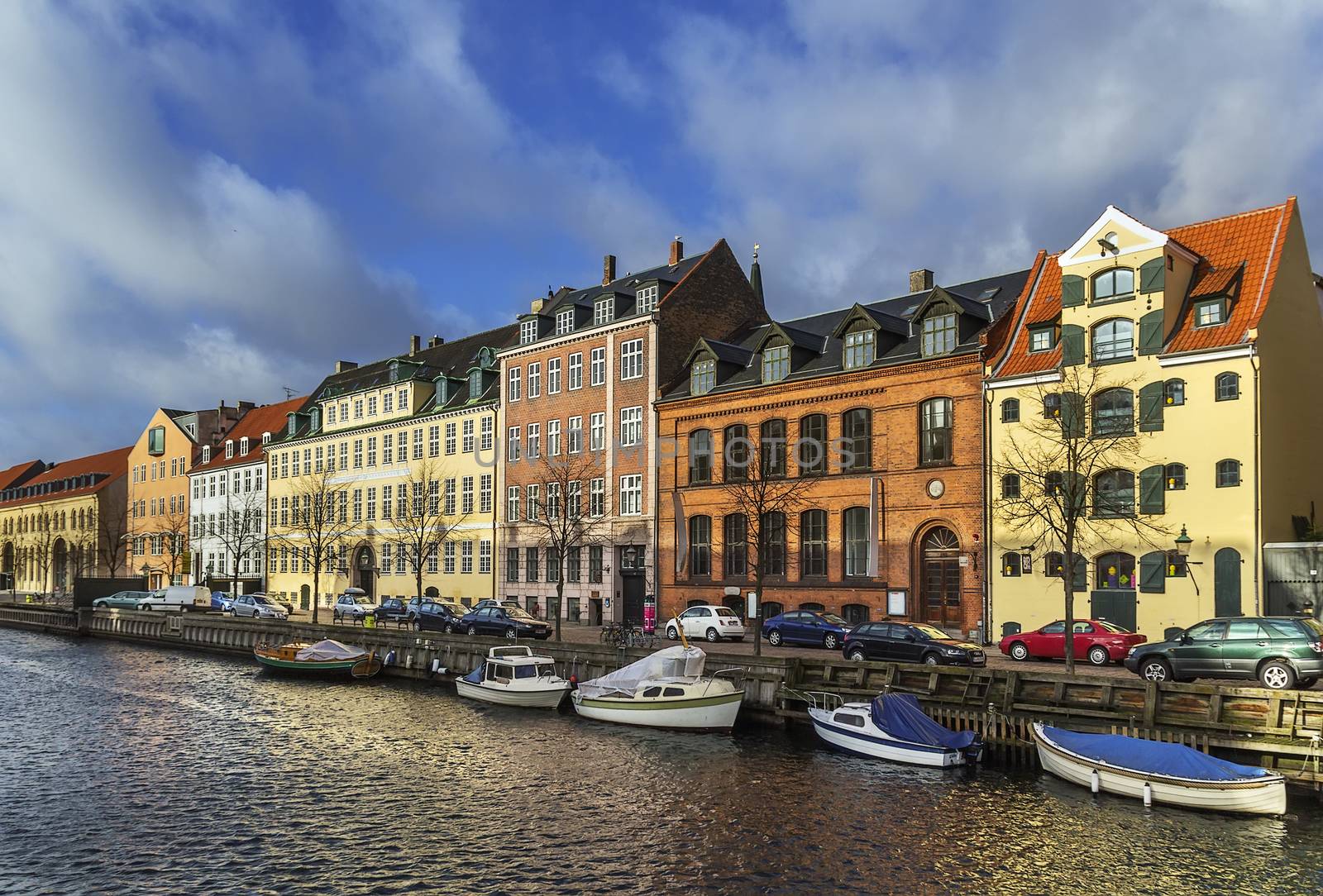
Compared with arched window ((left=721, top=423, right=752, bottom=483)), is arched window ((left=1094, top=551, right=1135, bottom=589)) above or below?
below

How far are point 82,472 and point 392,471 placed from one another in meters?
64.7

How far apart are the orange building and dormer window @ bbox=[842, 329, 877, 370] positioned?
72.2m

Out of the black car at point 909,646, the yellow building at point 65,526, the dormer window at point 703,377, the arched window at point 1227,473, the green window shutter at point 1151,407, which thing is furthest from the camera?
the yellow building at point 65,526

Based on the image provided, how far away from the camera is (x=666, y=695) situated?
3584cm

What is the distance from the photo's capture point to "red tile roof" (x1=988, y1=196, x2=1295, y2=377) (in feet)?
135

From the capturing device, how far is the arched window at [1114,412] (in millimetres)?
42469

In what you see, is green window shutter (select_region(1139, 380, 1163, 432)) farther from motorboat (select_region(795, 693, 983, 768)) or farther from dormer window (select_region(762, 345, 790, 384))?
dormer window (select_region(762, 345, 790, 384))

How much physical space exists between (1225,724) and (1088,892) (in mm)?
10274

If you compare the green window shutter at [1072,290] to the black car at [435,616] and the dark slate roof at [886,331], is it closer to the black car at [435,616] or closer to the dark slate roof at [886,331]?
the dark slate roof at [886,331]

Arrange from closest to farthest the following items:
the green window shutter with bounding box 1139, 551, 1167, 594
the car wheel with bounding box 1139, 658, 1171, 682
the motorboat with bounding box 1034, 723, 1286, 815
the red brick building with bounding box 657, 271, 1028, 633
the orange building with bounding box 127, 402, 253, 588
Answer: the motorboat with bounding box 1034, 723, 1286, 815 < the car wheel with bounding box 1139, 658, 1171, 682 < the green window shutter with bounding box 1139, 551, 1167, 594 < the red brick building with bounding box 657, 271, 1028, 633 < the orange building with bounding box 127, 402, 253, 588

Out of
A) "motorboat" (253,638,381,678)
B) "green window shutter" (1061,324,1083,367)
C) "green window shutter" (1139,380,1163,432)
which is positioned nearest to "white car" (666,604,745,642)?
"motorboat" (253,638,381,678)

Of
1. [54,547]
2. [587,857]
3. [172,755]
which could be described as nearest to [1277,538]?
[587,857]

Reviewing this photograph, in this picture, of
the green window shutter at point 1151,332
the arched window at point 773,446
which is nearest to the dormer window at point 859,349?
the arched window at point 773,446

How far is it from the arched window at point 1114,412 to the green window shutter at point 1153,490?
1.75 metres
